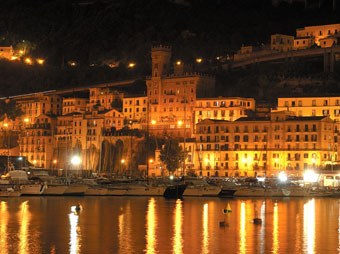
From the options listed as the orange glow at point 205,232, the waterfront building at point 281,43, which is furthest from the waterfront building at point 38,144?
the orange glow at point 205,232

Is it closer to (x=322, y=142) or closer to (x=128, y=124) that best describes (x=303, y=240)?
(x=322, y=142)

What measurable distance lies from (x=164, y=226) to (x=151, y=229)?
198 cm

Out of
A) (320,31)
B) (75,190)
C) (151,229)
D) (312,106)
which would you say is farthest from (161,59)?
(151,229)

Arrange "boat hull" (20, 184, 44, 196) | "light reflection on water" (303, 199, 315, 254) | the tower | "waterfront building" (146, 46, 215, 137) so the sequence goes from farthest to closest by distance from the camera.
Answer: the tower, "waterfront building" (146, 46, 215, 137), "boat hull" (20, 184, 44, 196), "light reflection on water" (303, 199, 315, 254)

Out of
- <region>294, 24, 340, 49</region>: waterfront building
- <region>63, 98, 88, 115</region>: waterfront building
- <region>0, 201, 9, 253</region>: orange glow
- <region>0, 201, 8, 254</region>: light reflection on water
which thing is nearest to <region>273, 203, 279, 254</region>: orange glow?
<region>0, 201, 8, 254</region>: light reflection on water

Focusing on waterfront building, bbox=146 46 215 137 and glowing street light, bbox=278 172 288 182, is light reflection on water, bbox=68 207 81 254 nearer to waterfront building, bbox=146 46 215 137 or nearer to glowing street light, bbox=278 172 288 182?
glowing street light, bbox=278 172 288 182

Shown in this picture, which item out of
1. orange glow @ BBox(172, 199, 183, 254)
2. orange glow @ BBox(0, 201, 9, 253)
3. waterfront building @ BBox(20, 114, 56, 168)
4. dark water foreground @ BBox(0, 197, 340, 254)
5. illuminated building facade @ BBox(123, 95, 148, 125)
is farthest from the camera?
waterfront building @ BBox(20, 114, 56, 168)

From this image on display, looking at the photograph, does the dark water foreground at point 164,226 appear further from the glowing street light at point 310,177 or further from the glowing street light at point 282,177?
the glowing street light at point 282,177

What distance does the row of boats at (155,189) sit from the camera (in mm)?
76000

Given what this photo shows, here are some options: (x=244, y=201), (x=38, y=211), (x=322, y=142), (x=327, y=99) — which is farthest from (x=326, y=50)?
(x=38, y=211)

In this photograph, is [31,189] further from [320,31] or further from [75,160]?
[320,31]

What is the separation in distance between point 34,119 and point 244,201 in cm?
6204

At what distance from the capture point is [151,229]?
50.1 metres

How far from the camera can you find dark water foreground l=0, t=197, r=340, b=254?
42500mm
